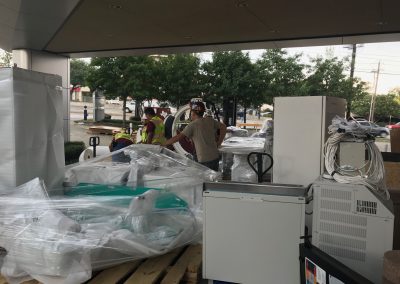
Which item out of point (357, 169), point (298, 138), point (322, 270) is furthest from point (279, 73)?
point (322, 270)

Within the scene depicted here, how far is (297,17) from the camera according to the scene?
6.22 meters

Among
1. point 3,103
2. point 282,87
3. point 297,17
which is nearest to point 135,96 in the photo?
point 282,87

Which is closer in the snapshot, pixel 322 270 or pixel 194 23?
pixel 322 270

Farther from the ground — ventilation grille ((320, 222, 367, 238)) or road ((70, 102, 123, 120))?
road ((70, 102, 123, 120))

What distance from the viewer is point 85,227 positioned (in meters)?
2.42

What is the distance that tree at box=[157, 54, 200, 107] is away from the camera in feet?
58.6

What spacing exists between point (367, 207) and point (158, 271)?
1.40 m

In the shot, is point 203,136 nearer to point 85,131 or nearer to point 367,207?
point 367,207

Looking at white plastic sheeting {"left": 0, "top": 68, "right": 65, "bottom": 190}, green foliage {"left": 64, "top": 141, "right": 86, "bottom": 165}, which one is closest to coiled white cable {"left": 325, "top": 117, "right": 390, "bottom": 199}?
white plastic sheeting {"left": 0, "top": 68, "right": 65, "bottom": 190}

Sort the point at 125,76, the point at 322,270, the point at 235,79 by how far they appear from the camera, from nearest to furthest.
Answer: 1. the point at 322,270
2. the point at 235,79
3. the point at 125,76

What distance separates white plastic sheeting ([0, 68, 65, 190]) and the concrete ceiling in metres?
2.93

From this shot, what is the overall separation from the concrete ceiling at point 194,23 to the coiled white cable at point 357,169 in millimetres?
3384

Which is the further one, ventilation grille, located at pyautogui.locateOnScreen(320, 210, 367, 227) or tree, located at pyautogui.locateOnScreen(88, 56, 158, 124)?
tree, located at pyautogui.locateOnScreen(88, 56, 158, 124)

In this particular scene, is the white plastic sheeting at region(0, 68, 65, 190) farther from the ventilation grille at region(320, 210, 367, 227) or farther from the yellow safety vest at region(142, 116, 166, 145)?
the yellow safety vest at region(142, 116, 166, 145)
